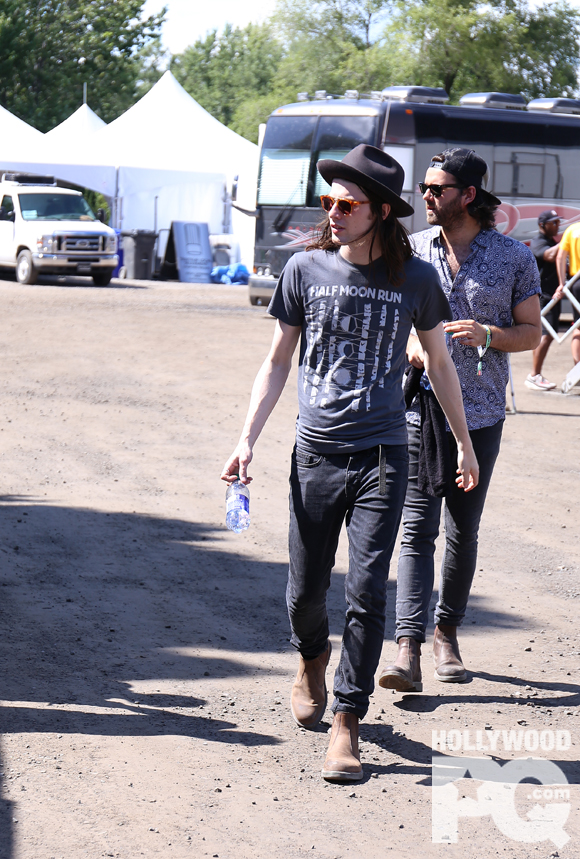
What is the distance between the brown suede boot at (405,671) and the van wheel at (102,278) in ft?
68.7

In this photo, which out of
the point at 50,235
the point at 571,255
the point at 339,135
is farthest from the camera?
the point at 50,235

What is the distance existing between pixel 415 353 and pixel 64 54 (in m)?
53.6

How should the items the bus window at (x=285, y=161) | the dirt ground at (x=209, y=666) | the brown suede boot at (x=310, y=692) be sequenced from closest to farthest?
the dirt ground at (x=209, y=666)
the brown suede boot at (x=310, y=692)
the bus window at (x=285, y=161)

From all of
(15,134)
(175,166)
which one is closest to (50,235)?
(175,166)

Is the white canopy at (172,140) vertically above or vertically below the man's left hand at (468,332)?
above

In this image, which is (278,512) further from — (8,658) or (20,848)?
(20,848)

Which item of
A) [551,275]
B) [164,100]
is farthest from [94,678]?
[164,100]

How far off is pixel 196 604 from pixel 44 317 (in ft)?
41.2

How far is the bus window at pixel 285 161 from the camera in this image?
20297mm

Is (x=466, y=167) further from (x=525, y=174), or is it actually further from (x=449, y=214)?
(x=525, y=174)

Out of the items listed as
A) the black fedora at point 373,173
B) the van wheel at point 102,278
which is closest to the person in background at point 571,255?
the black fedora at point 373,173

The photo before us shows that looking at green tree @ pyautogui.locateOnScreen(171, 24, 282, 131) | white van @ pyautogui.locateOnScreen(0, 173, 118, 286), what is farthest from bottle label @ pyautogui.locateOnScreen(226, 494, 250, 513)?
green tree @ pyautogui.locateOnScreen(171, 24, 282, 131)

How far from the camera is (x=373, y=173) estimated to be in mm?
3580

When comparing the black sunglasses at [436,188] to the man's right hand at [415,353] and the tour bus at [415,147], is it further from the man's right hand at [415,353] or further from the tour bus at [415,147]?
the tour bus at [415,147]
